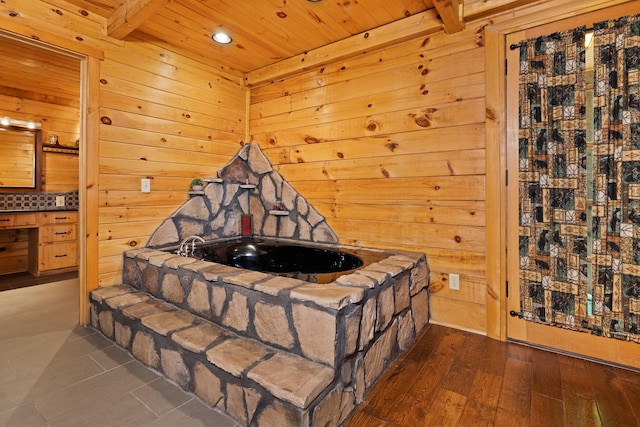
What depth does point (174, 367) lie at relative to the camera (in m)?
1.76

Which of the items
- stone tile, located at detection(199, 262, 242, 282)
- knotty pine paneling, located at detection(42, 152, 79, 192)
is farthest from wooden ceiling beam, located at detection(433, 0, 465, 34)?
knotty pine paneling, located at detection(42, 152, 79, 192)

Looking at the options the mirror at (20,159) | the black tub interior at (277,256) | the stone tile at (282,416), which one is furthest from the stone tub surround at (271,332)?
the mirror at (20,159)

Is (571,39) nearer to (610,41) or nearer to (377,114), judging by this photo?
(610,41)

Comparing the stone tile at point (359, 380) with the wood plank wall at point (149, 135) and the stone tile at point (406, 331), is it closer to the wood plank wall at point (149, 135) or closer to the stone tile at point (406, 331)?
the stone tile at point (406, 331)

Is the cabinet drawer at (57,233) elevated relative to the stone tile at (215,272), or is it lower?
elevated

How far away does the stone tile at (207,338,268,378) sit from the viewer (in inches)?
57.2

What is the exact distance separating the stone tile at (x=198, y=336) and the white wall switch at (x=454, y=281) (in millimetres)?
1679

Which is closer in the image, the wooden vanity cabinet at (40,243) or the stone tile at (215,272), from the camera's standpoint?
the stone tile at (215,272)

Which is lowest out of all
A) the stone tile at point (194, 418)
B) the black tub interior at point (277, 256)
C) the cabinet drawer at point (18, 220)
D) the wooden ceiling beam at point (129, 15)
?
the stone tile at point (194, 418)

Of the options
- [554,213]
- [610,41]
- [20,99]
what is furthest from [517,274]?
[20,99]

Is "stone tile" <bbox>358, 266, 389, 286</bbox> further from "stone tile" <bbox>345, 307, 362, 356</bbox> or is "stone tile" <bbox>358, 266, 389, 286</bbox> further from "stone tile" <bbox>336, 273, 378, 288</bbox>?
"stone tile" <bbox>345, 307, 362, 356</bbox>

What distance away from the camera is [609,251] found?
1868mm

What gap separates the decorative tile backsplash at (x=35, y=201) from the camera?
151 inches

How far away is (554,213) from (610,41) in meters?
1.05
